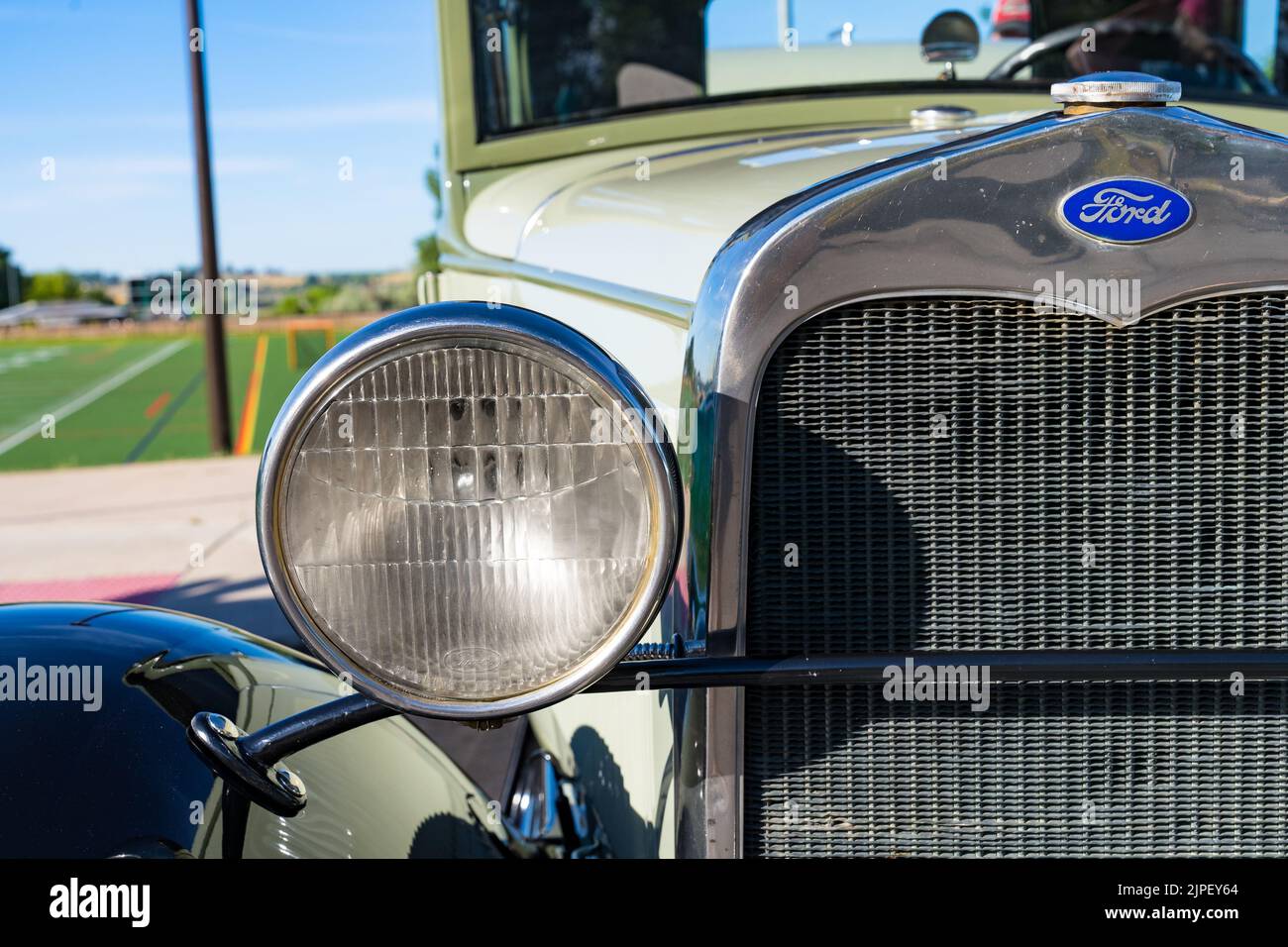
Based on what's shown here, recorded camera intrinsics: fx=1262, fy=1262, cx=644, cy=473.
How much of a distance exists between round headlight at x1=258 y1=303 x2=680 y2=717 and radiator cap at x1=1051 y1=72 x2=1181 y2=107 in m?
0.58

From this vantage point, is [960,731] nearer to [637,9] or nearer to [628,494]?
[628,494]

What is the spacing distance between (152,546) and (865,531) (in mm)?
5998

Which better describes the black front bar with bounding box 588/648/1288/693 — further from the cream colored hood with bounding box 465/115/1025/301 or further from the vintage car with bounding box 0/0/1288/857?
the cream colored hood with bounding box 465/115/1025/301

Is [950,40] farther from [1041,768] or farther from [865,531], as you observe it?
[1041,768]

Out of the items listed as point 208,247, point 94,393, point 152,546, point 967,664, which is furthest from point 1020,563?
Answer: point 94,393

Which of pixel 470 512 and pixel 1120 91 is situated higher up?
pixel 1120 91

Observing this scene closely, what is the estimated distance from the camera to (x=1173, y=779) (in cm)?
138

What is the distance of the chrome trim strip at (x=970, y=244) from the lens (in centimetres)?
125

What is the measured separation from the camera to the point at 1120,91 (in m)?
1.32

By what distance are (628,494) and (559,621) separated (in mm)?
144

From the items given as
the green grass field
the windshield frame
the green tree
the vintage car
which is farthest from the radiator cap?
the green tree

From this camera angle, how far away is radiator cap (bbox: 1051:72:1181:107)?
4.33 feet

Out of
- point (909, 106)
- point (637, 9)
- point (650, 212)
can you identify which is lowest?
point (650, 212)
